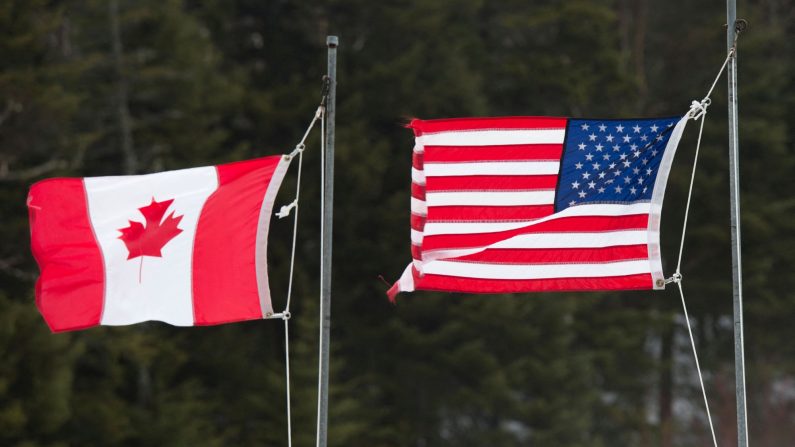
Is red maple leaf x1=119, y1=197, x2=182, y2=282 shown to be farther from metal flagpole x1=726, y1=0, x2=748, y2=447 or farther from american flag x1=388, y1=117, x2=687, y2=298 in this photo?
metal flagpole x1=726, y1=0, x2=748, y2=447

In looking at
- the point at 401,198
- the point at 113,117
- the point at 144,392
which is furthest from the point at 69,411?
the point at 401,198

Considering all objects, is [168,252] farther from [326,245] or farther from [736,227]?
[736,227]

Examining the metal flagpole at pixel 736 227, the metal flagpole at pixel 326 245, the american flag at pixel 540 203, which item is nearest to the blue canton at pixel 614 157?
the american flag at pixel 540 203

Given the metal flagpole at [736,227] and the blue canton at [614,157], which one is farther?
the blue canton at [614,157]

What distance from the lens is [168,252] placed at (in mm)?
10930

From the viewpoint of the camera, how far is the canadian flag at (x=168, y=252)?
10820 millimetres

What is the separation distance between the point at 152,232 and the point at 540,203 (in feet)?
9.63

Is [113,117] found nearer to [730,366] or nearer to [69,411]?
[69,411]

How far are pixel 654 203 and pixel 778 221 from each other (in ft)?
84.8

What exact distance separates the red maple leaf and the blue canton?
293cm

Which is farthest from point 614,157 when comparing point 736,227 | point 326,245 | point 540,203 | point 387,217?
point 387,217

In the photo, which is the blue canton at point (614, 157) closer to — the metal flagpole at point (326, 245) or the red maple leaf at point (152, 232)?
the metal flagpole at point (326, 245)

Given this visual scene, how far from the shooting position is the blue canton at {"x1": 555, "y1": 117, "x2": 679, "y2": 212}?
1039 centimetres

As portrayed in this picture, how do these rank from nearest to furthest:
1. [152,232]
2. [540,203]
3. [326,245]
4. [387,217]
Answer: [326,245] → [540,203] → [152,232] → [387,217]
